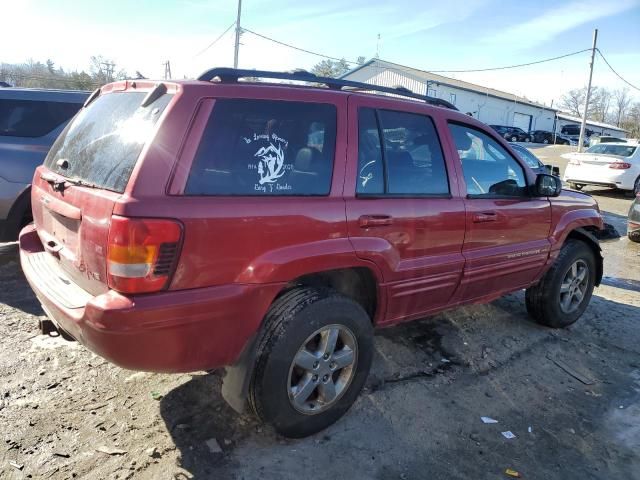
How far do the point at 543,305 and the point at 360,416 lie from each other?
2.37 meters

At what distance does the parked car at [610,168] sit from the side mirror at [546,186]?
12.9 meters

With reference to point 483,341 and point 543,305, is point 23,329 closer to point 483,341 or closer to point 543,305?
point 483,341

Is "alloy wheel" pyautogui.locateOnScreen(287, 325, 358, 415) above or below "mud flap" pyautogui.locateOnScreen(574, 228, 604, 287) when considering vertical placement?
below

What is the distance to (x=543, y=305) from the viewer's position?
4582 millimetres

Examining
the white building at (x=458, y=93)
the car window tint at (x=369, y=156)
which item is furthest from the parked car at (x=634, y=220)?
the white building at (x=458, y=93)

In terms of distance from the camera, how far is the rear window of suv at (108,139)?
7.78 feet

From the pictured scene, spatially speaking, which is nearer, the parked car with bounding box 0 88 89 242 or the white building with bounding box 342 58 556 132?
the parked car with bounding box 0 88 89 242

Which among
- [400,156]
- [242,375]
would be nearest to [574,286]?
[400,156]

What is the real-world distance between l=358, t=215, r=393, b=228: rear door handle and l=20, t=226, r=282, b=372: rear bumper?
2.13 feet

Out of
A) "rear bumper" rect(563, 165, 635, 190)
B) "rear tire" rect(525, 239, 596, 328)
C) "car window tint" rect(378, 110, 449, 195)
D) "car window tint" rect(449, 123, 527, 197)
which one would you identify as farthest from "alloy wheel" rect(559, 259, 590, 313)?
"rear bumper" rect(563, 165, 635, 190)

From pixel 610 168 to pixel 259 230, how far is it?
51.6 feet

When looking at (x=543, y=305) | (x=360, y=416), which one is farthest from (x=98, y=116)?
(x=543, y=305)

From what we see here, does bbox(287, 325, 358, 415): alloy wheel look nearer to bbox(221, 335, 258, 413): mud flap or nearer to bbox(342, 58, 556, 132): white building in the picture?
bbox(221, 335, 258, 413): mud flap

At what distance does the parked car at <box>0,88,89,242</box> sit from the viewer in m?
5.11
